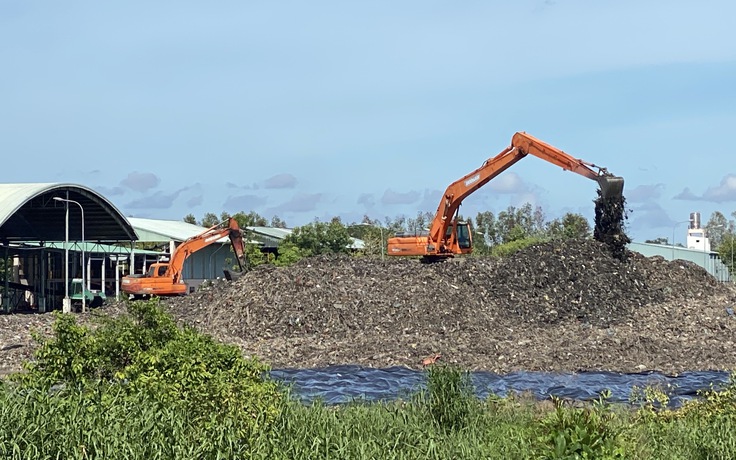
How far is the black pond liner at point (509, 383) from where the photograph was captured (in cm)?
1508

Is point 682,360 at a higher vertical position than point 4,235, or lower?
lower

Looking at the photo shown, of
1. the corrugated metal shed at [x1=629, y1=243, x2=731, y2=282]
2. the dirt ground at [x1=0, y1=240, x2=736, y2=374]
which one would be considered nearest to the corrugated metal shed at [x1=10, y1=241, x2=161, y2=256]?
the dirt ground at [x1=0, y1=240, x2=736, y2=374]

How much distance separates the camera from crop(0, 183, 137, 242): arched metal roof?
123 ft

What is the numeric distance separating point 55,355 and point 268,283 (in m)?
18.6

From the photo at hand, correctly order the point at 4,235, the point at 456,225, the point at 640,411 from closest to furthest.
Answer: the point at 640,411 < the point at 456,225 < the point at 4,235

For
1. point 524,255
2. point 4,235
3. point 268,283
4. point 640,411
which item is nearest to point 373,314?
point 268,283

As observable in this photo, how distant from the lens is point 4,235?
47.2m

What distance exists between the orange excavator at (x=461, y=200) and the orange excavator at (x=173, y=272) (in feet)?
19.0

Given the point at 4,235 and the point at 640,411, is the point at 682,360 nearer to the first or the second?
the point at 640,411

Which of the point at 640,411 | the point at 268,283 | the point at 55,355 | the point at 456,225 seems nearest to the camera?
the point at 55,355

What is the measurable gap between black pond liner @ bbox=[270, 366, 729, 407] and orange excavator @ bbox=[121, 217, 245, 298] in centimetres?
1552

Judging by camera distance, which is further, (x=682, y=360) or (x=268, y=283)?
(x=268, y=283)

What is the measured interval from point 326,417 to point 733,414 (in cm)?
440

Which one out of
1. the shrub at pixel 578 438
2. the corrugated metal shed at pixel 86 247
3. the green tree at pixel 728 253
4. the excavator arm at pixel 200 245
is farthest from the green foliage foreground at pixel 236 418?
the green tree at pixel 728 253
